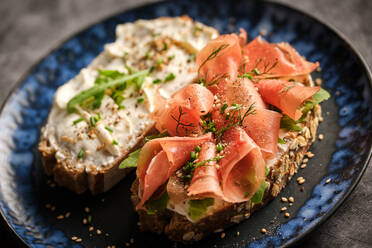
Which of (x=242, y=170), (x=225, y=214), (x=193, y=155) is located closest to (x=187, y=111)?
(x=193, y=155)

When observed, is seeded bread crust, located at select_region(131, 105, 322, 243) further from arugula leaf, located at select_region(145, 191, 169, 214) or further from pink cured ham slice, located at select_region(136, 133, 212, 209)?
pink cured ham slice, located at select_region(136, 133, 212, 209)

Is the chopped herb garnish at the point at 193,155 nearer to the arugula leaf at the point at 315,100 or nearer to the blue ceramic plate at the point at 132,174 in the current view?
the blue ceramic plate at the point at 132,174

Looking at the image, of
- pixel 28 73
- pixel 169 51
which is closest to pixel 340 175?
pixel 169 51

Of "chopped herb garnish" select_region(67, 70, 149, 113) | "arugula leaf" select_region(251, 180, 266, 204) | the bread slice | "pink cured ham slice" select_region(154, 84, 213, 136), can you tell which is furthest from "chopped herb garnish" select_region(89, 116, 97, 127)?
"arugula leaf" select_region(251, 180, 266, 204)

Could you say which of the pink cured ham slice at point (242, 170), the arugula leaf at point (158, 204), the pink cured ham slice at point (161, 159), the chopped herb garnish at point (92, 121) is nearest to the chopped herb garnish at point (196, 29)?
the chopped herb garnish at point (92, 121)

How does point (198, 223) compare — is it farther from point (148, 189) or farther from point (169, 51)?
point (169, 51)

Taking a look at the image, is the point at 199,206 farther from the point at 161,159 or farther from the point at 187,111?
the point at 187,111
